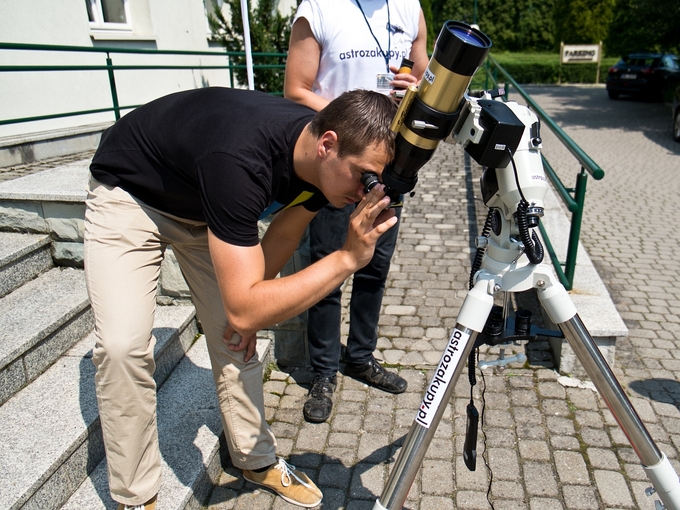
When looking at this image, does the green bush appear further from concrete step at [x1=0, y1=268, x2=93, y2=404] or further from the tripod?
the tripod

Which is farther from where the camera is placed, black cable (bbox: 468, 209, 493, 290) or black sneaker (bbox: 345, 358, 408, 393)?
black sneaker (bbox: 345, 358, 408, 393)

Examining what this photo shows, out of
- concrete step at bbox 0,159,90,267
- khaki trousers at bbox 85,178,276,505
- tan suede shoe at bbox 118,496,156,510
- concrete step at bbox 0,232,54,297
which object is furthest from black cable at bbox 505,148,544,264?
concrete step at bbox 0,232,54,297

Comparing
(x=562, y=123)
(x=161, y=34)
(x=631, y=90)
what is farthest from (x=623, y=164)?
(x=631, y=90)

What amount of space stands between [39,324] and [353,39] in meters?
1.87

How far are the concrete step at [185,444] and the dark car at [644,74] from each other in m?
18.2

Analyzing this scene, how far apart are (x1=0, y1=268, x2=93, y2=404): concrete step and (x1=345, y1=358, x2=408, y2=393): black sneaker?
4.56ft

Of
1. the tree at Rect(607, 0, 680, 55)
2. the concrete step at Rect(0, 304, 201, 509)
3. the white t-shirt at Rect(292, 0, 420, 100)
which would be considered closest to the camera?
the concrete step at Rect(0, 304, 201, 509)

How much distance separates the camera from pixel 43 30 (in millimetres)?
6465

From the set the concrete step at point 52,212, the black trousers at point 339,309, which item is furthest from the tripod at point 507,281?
the concrete step at point 52,212

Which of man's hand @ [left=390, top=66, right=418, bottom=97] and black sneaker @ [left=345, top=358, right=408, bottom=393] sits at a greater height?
man's hand @ [left=390, top=66, right=418, bottom=97]

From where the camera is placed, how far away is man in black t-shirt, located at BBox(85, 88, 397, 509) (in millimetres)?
1560

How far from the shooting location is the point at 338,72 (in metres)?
2.58

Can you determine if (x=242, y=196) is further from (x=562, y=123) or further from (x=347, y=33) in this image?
(x=562, y=123)

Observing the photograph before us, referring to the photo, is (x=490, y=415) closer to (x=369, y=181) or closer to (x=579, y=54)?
(x=369, y=181)
